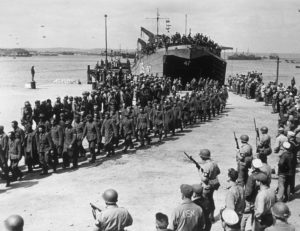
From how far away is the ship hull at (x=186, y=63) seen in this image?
33.5 meters

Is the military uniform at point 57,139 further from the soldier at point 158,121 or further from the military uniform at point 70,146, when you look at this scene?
the soldier at point 158,121

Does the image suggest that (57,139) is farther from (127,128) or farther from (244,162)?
(244,162)

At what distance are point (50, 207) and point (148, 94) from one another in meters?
12.8

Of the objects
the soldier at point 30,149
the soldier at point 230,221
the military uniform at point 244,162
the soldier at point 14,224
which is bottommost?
the soldier at point 30,149

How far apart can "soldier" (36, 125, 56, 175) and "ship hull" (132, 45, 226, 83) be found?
2438 centimetres

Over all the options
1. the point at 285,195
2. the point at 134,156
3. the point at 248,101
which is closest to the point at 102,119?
the point at 134,156

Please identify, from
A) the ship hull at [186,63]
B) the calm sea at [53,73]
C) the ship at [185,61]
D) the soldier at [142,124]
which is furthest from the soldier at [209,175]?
the calm sea at [53,73]

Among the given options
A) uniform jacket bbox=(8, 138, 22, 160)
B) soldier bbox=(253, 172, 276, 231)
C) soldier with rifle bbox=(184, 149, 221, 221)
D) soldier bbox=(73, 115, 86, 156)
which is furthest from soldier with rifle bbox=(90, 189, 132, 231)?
soldier bbox=(73, 115, 86, 156)

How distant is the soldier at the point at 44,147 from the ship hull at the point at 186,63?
24378 mm

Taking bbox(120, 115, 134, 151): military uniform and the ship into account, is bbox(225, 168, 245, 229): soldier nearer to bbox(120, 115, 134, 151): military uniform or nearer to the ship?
bbox(120, 115, 134, 151): military uniform

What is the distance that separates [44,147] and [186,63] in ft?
82.7

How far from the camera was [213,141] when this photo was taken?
1416 centimetres

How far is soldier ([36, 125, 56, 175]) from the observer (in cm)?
1033

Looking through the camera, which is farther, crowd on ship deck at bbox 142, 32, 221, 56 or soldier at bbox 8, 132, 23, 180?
crowd on ship deck at bbox 142, 32, 221, 56
